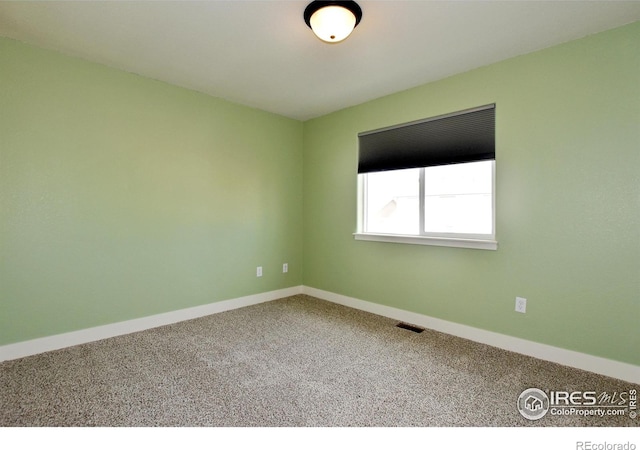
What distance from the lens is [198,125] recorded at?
3248 mm

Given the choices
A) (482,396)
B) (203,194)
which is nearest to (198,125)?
(203,194)

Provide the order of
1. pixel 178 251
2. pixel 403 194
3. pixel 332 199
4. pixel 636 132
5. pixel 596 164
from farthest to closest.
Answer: pixel 332 199, pixel 403 194, pixel 178 251, pixel 596 164, pixel 636 132

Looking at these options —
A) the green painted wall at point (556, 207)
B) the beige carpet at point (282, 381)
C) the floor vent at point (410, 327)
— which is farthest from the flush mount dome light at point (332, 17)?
the floor vent at point (410, 327)

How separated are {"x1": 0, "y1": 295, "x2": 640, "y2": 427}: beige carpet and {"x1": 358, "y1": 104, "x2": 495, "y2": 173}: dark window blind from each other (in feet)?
5.42

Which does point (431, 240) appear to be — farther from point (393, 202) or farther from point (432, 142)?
point (432, 142)

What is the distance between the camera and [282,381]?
202 centimetres

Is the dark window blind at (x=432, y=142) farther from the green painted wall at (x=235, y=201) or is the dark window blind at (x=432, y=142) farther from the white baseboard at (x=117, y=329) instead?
the white baseboard at (x=117, y=329)

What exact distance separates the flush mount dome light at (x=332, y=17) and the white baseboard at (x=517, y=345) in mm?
2539

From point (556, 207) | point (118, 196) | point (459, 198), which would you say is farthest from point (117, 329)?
point (556, 207)

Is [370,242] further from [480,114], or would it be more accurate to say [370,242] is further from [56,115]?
[56,115]

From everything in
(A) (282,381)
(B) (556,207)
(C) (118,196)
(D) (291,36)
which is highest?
(D) (291,36)

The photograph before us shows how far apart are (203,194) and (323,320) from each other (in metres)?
1.84

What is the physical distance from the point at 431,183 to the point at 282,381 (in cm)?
225

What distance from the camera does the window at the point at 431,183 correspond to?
8.96 ft
